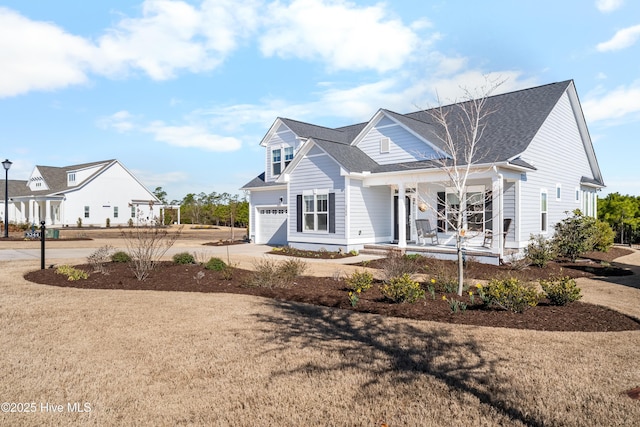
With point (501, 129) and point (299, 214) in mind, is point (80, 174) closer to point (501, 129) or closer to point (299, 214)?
point (299, 214)

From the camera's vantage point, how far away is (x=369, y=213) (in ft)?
61.5

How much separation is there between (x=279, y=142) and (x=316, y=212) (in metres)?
5.73

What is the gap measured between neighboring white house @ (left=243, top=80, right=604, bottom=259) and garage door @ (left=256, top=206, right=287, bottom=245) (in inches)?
132

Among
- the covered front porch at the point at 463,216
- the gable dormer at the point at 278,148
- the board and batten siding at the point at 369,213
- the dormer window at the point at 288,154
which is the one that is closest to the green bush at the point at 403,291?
the covered front porch at the point at 463,216

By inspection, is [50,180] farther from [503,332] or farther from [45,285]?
[503,332]

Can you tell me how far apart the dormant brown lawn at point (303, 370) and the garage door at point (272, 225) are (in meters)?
16.1

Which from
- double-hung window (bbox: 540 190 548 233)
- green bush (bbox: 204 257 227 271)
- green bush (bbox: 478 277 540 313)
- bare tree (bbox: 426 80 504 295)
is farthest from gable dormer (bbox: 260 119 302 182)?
green bush (bbox: 478 277 540 313)

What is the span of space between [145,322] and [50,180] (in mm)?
49000

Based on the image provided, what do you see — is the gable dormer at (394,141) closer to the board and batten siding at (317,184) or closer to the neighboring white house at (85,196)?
the board and batten siding at (317,184)

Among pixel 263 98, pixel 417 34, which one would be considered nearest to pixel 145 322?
pixel 417 34

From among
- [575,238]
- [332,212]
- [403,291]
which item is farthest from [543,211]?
[403,291]

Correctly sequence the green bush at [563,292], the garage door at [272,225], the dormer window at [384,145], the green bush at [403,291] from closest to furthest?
the green bush at [563,292]
the green bush at [403,291]
the dormer window at [384,145]
the garage door at [272,225]

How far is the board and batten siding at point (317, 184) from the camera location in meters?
18.0

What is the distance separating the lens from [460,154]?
1634cm
